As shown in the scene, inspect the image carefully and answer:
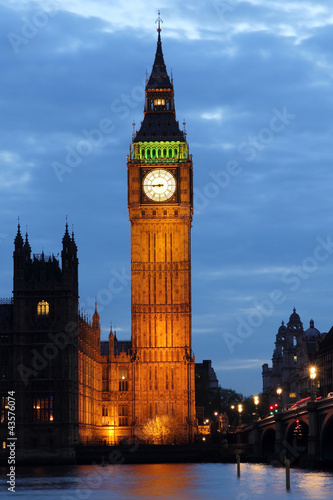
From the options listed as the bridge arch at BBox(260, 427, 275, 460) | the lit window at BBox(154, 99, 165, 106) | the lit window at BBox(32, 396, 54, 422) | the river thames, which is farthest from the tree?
the lit window at BBox(154, 99, 165, 106)

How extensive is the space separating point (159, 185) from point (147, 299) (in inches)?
753

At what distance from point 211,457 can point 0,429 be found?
92.1 feet

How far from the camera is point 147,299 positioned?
17612 cm

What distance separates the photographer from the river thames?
80688mm

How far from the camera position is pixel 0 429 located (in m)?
138

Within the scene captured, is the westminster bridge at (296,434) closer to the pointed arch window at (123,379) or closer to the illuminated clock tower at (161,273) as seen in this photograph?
the illuminated clock tower at (161,273)

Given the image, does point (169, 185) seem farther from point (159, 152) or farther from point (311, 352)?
point (311, 352)

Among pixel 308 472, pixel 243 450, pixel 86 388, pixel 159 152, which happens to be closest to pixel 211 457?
pixel 243 450

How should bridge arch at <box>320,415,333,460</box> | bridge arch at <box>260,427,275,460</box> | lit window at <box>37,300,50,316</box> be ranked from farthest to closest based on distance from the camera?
lit window at <box>37,300,50,316</box> < bridge arch at <box>260,427,275,460</box> < bridge arch at <box>320,415,333,460</box>

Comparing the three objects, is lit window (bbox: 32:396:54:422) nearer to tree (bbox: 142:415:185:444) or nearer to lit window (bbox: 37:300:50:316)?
lit window (bbox: 37:300:50:316)

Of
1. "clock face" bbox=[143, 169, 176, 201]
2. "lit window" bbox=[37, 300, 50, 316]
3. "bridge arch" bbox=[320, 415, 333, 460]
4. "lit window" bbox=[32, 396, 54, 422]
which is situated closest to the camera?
"bridge arch" bbox=[320, 415, 333, 460]

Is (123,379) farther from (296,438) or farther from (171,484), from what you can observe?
(171,484)

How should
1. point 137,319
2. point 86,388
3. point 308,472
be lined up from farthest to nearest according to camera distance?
point 137,319 → point 86,388 → point 308,472

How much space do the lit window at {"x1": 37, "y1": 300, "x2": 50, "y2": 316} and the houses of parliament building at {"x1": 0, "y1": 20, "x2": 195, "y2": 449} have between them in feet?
0.69
